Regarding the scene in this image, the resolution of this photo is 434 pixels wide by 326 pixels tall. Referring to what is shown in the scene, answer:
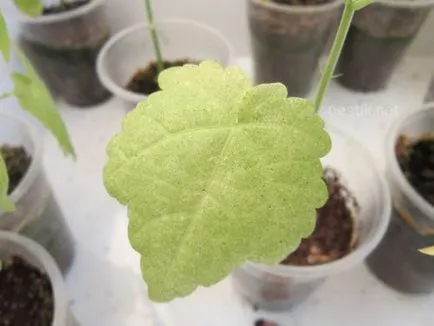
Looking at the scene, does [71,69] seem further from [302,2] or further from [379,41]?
[379,41]

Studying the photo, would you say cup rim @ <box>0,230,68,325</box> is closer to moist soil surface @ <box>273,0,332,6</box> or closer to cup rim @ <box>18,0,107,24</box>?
cup rim @ <box>18,0,107,24</box>

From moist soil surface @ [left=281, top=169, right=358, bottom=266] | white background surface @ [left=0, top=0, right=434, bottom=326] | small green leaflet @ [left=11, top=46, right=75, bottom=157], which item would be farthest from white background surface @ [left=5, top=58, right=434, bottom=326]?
small green leaflet @ [left=11, top=46, right=75, bottom=157]

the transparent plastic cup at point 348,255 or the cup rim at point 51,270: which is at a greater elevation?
the cup rim at point 51,270

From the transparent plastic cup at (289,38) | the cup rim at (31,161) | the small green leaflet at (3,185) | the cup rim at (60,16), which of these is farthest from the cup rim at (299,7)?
the small green leaflet at (3,185)

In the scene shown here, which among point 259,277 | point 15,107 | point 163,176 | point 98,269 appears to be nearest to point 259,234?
point 163,176

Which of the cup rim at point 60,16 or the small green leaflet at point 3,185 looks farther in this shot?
the cup rim at point 60,16

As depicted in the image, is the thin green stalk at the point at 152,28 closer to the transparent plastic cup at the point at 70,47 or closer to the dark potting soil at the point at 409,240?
the transparent plastic cup at the point at 70,47
